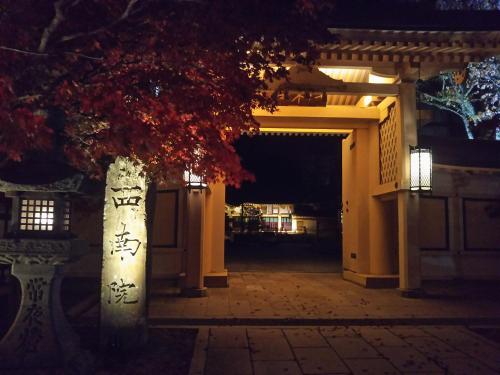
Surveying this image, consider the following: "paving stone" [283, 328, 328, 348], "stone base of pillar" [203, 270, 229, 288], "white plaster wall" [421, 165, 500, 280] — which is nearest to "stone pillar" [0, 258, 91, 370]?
"paving stone" [283, 328, 328, 348]

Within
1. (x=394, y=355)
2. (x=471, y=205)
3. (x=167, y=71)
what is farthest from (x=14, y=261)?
(x=471, y=205)

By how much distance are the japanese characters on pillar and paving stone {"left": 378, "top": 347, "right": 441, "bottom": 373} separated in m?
3.84

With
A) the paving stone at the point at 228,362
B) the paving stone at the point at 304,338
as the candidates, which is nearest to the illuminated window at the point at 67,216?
the paving stone at the point at 228,362

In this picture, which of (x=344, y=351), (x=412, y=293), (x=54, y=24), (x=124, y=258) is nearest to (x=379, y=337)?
(x=344, y=351)

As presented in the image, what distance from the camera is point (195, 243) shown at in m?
11.5

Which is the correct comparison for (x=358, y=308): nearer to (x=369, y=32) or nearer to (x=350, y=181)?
(x=350, y=181)

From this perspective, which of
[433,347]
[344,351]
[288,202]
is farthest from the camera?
[288,202]

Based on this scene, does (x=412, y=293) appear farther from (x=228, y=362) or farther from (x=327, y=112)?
(x=228, y=362)

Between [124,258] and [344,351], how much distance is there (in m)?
3.81

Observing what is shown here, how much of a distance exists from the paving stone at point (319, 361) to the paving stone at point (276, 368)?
0.40ft

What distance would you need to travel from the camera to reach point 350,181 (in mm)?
14641

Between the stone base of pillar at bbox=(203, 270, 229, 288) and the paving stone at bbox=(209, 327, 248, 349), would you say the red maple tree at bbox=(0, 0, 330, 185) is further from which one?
the stone base of pillar at bbox=(203, 270, 229, 288)

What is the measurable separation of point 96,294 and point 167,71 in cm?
746

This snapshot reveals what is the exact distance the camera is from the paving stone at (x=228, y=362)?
598cm
